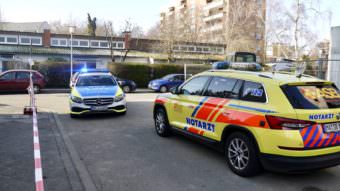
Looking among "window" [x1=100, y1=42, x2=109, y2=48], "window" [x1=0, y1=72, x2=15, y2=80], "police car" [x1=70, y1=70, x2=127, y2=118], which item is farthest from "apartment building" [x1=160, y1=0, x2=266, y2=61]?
"police car" [x1=70, y1=70, x2=127, y2=118]

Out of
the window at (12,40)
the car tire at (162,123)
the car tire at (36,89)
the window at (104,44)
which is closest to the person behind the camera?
the car tire at (162,123)

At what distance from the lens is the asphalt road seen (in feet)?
13.9

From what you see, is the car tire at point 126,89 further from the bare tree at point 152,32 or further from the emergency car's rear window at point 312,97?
the bare tree at point 152,32

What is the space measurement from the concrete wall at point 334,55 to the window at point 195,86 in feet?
27.7

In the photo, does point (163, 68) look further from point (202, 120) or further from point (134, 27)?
point (202, 120)

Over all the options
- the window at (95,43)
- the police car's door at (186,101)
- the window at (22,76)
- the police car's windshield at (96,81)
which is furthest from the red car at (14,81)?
the window at (95,43)

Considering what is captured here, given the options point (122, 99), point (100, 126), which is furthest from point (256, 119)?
point (122, 99)

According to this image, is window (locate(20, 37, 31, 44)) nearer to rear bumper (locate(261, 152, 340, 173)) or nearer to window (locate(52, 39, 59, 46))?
window (locate(52, 39, 59, 46))

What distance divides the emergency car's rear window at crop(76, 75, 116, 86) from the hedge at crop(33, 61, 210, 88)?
41.7 ft

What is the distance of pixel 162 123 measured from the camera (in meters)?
7.03

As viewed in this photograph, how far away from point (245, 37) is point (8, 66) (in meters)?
27.9

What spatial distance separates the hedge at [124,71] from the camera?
21984 mm

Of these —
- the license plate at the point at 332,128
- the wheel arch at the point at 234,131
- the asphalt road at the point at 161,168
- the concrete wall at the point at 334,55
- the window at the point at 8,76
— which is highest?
the concrete wall at the point at 334,55

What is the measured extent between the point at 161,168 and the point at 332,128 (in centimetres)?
276
